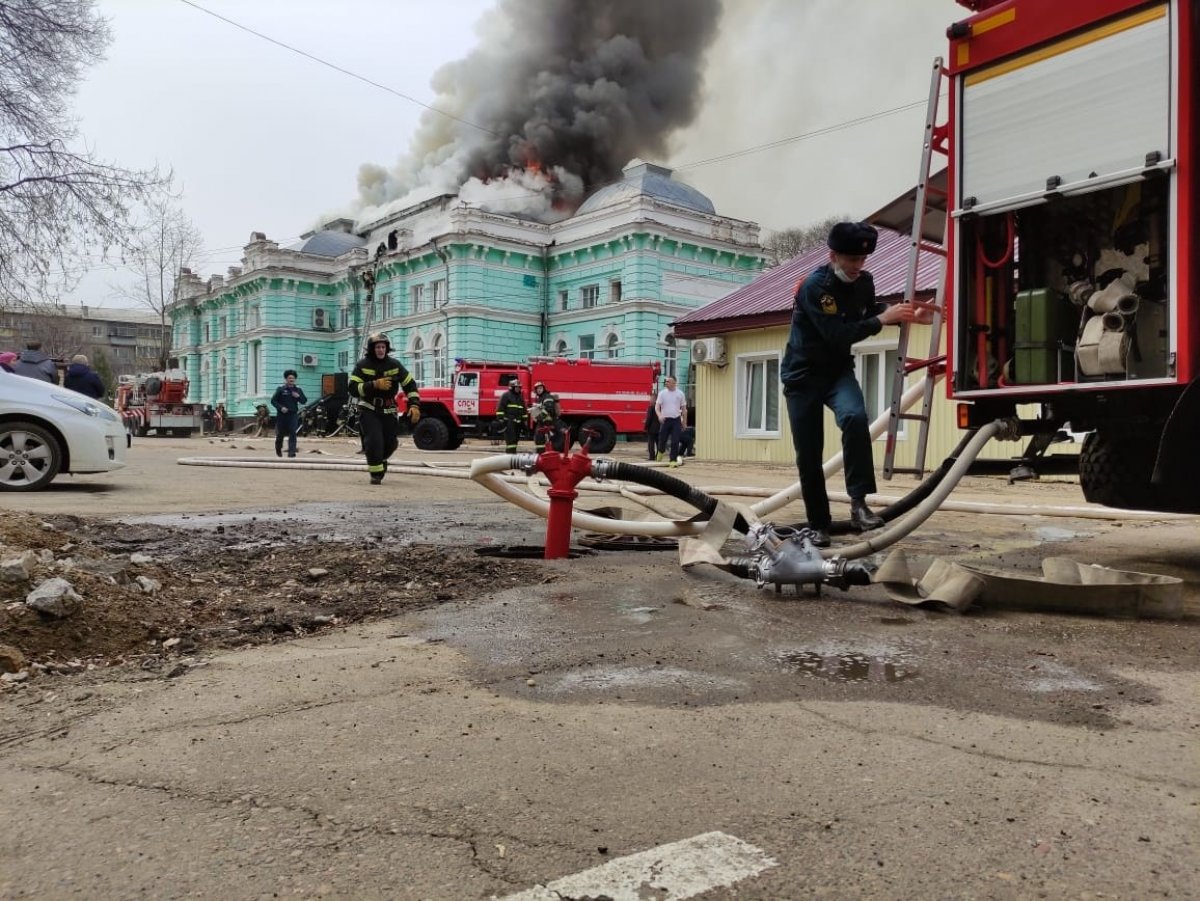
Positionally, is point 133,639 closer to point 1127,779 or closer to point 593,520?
point 593,520

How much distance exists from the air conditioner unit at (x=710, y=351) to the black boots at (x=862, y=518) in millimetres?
13988

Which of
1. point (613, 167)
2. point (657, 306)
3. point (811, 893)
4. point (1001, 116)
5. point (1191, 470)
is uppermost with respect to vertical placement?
point (613, 167)

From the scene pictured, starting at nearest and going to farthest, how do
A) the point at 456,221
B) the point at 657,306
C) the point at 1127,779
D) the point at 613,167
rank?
the point at 1127,779 < the point at 657,306 < the point at 456,221 < the point at 613,167

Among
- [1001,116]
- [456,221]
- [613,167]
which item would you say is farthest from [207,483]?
[613,167]

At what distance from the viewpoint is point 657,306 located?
32.8 metres

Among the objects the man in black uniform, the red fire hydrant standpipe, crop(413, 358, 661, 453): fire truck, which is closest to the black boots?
the man in black uniform

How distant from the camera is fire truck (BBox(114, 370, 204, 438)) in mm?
35469

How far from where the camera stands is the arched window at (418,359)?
3916cm

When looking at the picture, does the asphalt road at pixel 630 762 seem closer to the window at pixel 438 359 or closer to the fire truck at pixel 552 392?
the fire truck at pixel 552 392

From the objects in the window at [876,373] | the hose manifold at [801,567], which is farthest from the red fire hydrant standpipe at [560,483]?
the window at [876,373]

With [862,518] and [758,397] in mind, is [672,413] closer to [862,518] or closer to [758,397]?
[758,397]

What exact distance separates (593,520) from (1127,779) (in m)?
3.42

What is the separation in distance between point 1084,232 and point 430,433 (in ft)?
69.6

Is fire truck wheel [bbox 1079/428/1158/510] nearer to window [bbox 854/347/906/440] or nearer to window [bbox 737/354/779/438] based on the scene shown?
window [bbox 854/347/906/440]
